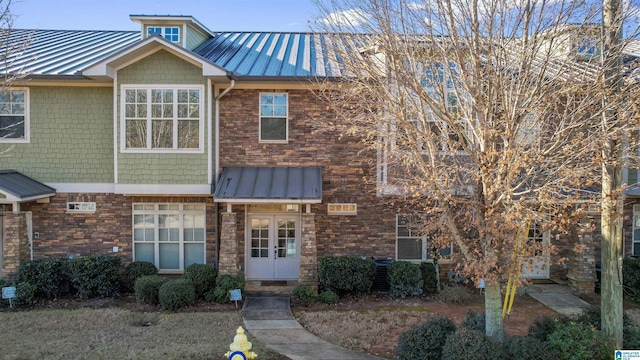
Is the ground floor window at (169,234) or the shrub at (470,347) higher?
the ground floor window at (169,234)

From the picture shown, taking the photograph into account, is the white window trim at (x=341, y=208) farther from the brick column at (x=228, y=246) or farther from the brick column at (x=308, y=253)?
the brick column at (x=228, y=246)

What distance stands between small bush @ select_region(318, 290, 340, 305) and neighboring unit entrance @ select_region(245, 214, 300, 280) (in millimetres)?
1905

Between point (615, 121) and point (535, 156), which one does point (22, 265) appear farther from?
point (615, 121)

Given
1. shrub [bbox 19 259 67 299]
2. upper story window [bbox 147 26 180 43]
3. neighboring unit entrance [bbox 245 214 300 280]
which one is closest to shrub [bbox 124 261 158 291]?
shrub [bbox 19 259 67 299]

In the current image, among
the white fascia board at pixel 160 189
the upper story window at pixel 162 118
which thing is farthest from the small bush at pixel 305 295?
the upper story window at pixel 162 118

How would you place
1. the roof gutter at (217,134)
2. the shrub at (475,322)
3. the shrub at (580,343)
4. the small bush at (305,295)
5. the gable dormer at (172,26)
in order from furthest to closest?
the gable dormer at (172,26), the roof gutter at (217,134), the small bush at (305,295), the shrub at (475,322), the shrub at (580,343)

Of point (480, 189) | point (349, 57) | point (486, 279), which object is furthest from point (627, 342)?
point (349, 57)

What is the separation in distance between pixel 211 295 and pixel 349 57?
23.4 feet

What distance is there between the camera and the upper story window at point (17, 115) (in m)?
13.0

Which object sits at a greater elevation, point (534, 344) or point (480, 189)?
point (480, 189)

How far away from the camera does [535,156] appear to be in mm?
7035

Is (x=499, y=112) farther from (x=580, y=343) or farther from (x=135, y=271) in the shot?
(x=135, y=271)

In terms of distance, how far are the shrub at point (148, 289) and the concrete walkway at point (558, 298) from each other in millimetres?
10167

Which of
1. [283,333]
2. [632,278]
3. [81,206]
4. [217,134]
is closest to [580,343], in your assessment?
[283,333]
